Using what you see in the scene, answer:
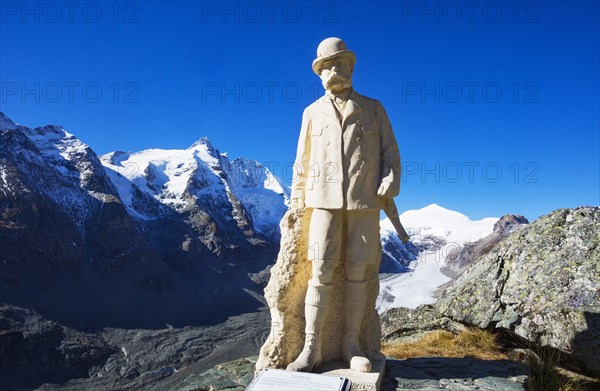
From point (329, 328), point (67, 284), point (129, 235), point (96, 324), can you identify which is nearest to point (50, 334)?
point (96, 324)

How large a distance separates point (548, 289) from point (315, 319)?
365 cm

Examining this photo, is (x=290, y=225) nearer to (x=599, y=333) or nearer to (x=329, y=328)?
(x=329, y=328)

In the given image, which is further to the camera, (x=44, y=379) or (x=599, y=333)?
(x=44, y=379)

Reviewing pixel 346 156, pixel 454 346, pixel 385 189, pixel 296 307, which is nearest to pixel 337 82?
pixel 346 156

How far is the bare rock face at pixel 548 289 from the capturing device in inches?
230

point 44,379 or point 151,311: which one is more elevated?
point 151,311

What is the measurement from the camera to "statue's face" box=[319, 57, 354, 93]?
5.52 metres

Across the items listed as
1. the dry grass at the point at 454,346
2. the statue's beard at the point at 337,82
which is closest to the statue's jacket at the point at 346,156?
the statue's beard at the point at 337,82

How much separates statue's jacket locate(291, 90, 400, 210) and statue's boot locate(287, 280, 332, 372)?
1035 mm

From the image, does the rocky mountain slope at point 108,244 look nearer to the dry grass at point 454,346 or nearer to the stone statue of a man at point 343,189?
the dry grass at point 454,346

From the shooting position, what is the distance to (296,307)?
18.1 ft

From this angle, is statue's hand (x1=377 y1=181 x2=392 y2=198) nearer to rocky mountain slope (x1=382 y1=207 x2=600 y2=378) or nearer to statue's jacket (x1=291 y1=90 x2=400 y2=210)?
statue's jacket (x1=291 y1=90 x2=400 y2=210)

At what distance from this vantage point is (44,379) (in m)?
76.2

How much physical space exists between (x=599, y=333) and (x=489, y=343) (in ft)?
5.20
